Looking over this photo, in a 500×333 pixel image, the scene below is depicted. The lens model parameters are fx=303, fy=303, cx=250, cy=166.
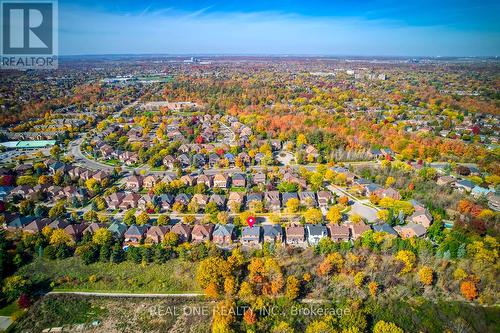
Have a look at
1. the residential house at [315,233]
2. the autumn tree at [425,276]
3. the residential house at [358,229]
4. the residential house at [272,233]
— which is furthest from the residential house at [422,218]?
the residential house at [272,233]

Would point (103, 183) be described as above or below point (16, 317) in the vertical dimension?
above

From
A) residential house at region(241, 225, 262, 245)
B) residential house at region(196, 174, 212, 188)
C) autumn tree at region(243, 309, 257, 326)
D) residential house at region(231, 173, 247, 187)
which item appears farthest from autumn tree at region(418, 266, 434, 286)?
residential house at region(196, 174, 212, 188)

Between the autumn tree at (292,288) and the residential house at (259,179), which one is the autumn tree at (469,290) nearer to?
the autumn tree at (292,288)

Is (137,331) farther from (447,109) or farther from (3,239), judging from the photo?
(447,109)

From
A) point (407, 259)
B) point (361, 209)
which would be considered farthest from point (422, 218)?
point (407, 259)

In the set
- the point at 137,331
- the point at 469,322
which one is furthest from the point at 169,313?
the point at 469,322

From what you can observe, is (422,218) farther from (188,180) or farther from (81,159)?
(81,159)

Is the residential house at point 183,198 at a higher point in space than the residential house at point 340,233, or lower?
higher
